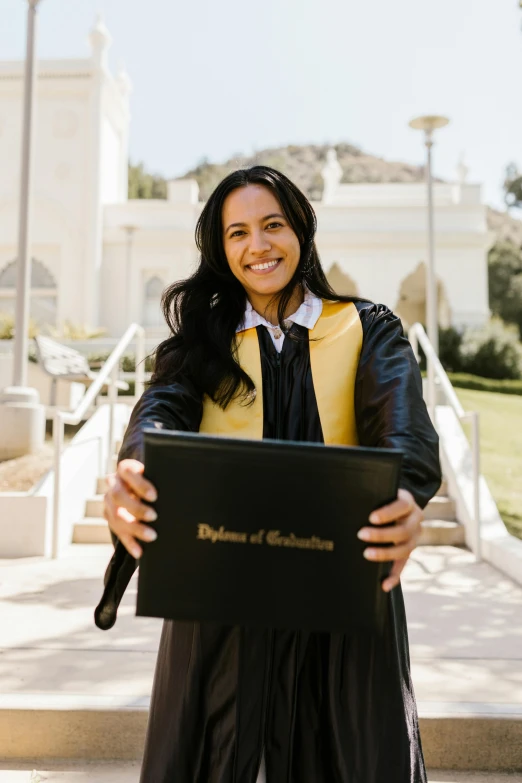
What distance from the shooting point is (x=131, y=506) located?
1.22m

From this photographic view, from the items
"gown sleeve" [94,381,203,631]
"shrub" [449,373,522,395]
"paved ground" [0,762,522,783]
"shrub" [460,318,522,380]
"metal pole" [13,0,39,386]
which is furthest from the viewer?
"shrub" [460,318,522,380]

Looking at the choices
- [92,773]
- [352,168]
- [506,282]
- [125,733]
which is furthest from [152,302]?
[352,168]

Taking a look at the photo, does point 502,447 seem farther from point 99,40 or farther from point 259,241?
point 99,40

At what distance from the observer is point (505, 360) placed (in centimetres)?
1788

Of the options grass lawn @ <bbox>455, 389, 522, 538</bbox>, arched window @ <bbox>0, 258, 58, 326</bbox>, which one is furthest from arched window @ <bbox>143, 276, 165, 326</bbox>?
grass lawn @ <bbox>455, 389, 522, 538</bbox>

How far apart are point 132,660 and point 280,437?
2323 millimetres

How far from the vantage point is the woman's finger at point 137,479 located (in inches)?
46.3

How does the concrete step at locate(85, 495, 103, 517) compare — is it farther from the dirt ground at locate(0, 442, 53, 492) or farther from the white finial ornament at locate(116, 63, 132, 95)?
the white finial ornament at locate(116, 63, 132, 95)

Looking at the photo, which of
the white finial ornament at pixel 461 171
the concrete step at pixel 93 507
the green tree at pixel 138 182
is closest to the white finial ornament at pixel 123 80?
the white finial ornament at pixel 461 171

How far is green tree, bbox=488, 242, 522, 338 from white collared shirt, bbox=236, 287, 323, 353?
41787mm

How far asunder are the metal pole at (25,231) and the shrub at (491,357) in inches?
509

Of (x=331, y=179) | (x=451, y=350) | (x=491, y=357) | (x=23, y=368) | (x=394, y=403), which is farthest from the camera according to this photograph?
(x=331, y=179)

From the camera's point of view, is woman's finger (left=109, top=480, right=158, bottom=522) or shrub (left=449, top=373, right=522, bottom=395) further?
shrub (left=449, top=373, right=522, bottom=395)

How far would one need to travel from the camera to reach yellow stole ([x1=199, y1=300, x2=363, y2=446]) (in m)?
1.59
